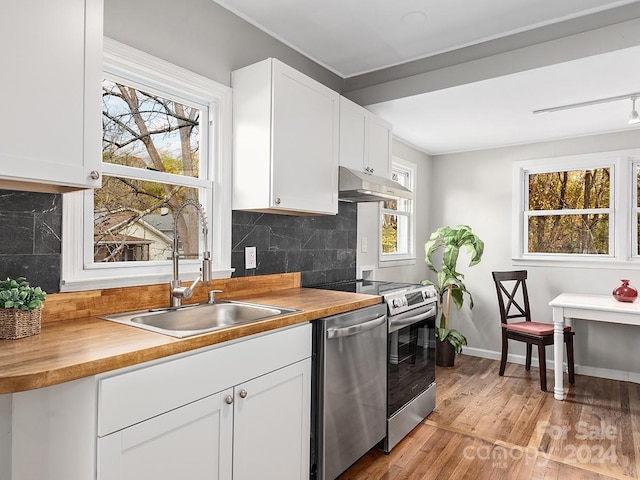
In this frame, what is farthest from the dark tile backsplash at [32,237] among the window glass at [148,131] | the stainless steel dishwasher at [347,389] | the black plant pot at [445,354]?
the black plant pot at [445,354]

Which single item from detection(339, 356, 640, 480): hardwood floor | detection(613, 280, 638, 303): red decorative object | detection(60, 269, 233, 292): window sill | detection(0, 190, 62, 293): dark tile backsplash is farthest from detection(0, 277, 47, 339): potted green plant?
detection(613, 280, 638, 303): red decorative object

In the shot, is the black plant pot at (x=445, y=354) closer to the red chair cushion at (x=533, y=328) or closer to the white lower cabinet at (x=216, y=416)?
the red chair cushion at (x=533, y=328)

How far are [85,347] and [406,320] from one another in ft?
6.18

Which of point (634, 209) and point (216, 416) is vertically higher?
point (634, 209)

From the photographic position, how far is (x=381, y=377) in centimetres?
242

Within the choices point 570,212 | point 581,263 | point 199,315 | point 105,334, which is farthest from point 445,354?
point 105,334

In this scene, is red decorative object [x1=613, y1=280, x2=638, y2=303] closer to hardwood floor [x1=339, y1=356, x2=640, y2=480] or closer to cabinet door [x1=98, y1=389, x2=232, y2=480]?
hardwood floor [x1=339, y1=356, x2=640, y2=480]

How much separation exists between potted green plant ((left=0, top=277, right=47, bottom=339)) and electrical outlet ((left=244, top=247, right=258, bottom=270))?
1.19 m

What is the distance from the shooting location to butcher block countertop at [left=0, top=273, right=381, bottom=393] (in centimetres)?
106

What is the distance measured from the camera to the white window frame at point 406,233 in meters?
3.95

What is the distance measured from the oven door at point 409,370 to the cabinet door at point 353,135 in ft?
3.68

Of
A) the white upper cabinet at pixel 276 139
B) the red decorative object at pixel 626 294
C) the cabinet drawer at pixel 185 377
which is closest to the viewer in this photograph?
the cabinet drawer at pixel 185 377

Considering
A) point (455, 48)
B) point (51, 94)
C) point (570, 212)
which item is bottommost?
point (570, 212)

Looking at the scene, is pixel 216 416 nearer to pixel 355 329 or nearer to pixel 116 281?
pixel 116 281
